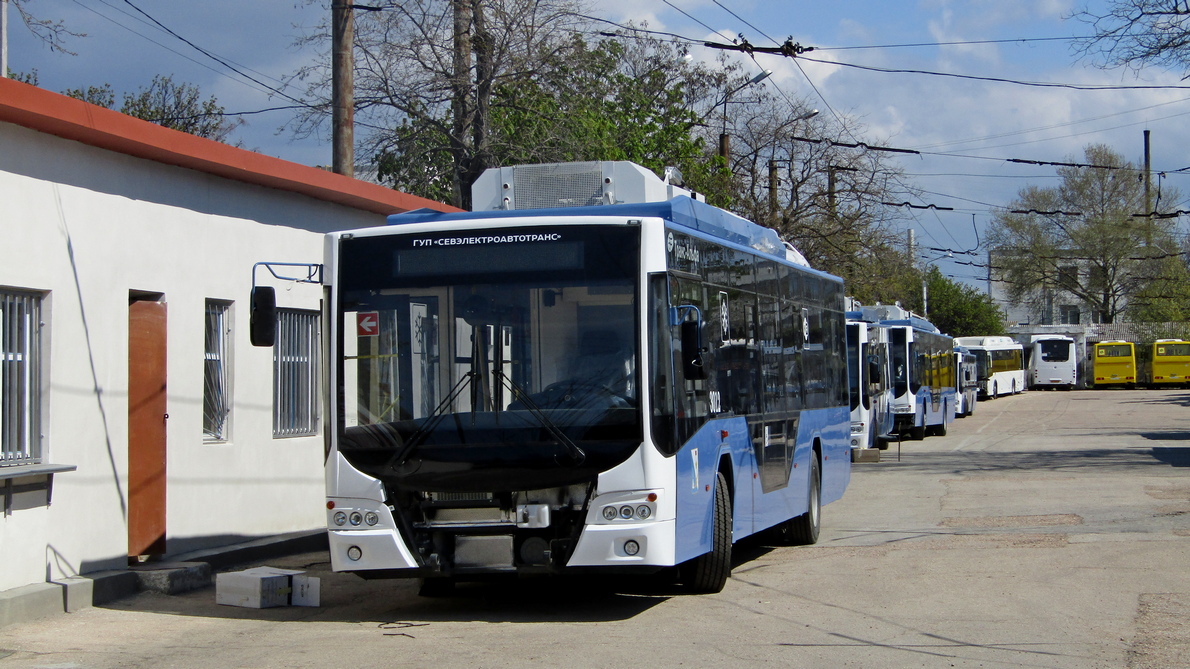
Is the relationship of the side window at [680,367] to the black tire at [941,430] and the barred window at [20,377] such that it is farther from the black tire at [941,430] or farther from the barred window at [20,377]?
the black tire at [941,430]

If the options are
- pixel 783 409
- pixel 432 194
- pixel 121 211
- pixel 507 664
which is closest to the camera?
pixel 507 664

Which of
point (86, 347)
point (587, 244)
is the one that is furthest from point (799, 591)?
point (86, 347)

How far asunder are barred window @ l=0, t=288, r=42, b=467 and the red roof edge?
1.36m

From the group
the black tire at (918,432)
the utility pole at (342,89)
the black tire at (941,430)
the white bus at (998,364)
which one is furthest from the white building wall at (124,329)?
the white bus at (998,364)

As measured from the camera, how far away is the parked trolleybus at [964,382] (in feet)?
146

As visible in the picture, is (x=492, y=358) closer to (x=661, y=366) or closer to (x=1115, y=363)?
(x=661, y=366)

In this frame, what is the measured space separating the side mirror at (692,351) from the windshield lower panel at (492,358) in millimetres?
340

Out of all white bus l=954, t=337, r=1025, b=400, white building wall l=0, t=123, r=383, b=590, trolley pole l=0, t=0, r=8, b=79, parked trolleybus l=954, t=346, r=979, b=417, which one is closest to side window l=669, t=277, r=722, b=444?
white building wall l=0, t=123, r=383, b=590

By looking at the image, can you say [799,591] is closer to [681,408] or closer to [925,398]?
[681,408]

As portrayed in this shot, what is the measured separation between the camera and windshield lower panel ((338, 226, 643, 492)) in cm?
870

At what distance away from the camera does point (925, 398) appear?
33594mm

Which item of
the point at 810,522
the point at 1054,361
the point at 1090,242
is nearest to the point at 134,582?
the point at 810,522

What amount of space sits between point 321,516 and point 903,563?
663 centimetres

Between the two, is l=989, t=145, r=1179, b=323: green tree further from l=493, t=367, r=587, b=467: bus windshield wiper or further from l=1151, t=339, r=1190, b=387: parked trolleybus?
l=493, t=367, r=587, b=467: bus windshield wiper
